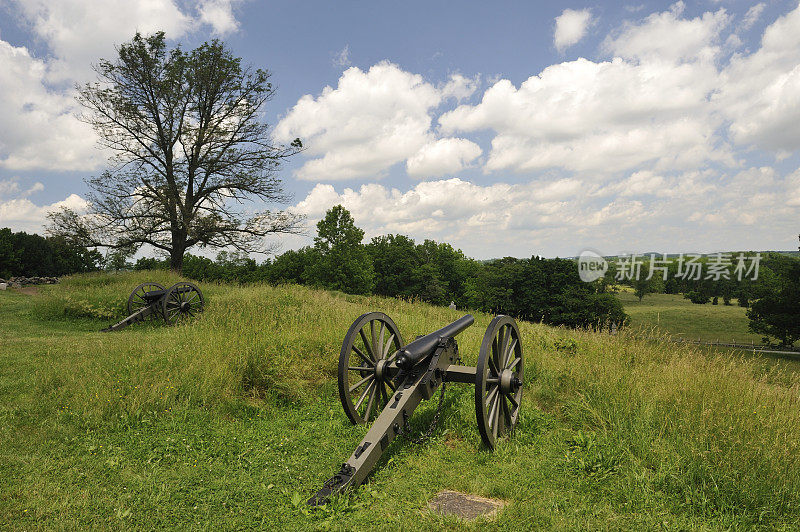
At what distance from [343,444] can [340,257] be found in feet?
103

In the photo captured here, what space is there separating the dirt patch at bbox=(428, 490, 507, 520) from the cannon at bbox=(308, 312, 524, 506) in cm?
66

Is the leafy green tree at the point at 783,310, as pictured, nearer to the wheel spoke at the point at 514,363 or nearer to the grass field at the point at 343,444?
the grass field at the point at 343,444

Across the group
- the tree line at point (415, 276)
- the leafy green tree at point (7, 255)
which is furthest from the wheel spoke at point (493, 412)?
the leafy green tree at point (7, 255)

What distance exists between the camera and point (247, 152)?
2308 centimetres

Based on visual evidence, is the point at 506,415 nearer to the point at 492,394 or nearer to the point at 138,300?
the point at 492,394

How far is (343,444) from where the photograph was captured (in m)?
5.06

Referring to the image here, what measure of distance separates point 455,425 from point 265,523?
257 centimetres

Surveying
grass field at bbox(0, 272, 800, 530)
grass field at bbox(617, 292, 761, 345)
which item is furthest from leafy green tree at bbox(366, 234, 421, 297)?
grass field at bbox(0, 272, 800, 530)

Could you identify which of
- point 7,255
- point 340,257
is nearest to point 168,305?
point 340,257

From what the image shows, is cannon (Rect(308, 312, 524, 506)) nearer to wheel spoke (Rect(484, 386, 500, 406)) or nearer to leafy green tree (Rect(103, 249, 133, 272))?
wheel spoke (Rect(484, 386, 500, 406))

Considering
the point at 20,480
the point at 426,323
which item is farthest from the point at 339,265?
the point at 20,480

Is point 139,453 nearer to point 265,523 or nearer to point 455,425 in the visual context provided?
point 265,523

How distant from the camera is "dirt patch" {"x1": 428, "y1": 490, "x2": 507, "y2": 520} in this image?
11.9 feet

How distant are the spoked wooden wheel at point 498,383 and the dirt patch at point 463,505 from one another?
66 cm
